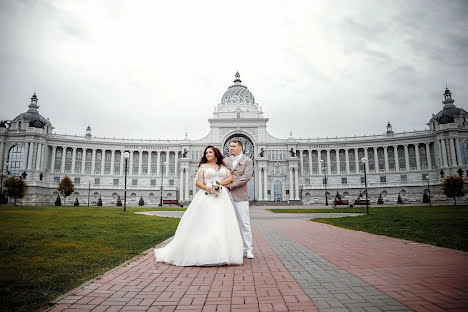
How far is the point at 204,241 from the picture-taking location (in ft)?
20.6

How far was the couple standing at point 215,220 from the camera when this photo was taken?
243 inches

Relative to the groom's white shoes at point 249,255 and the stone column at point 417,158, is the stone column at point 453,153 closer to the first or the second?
the stone column at point 417,158

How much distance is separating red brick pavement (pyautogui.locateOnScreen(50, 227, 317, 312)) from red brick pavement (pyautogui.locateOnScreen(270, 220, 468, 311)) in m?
1.40

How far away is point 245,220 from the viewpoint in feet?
23.7

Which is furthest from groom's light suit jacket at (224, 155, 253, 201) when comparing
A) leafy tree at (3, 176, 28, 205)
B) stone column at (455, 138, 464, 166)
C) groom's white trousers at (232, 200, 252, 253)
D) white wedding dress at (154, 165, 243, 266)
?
stone column at (455, 138, 464, 166)

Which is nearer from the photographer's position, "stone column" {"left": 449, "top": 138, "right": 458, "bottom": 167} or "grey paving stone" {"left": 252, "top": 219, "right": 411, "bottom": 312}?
"grey paving stone" {"left": 252, "top": 219, "right": 411, "bottom": 312}

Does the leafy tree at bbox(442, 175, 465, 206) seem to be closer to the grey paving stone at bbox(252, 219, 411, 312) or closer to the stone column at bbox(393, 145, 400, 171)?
the stone column at bbox(393, 145, 400, 171)

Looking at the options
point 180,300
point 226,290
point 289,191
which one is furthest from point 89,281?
point 289,191

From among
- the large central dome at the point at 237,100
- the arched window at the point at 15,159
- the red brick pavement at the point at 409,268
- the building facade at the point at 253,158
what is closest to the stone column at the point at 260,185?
the building facade at the point at 253,158

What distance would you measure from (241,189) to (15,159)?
261ft

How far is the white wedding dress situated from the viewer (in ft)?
20.1

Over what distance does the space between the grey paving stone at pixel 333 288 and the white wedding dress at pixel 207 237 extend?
4.22 feet

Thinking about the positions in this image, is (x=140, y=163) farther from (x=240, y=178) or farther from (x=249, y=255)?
(x=249, y=255)

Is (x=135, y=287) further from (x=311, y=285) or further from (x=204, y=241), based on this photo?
(x=311, y=285)
